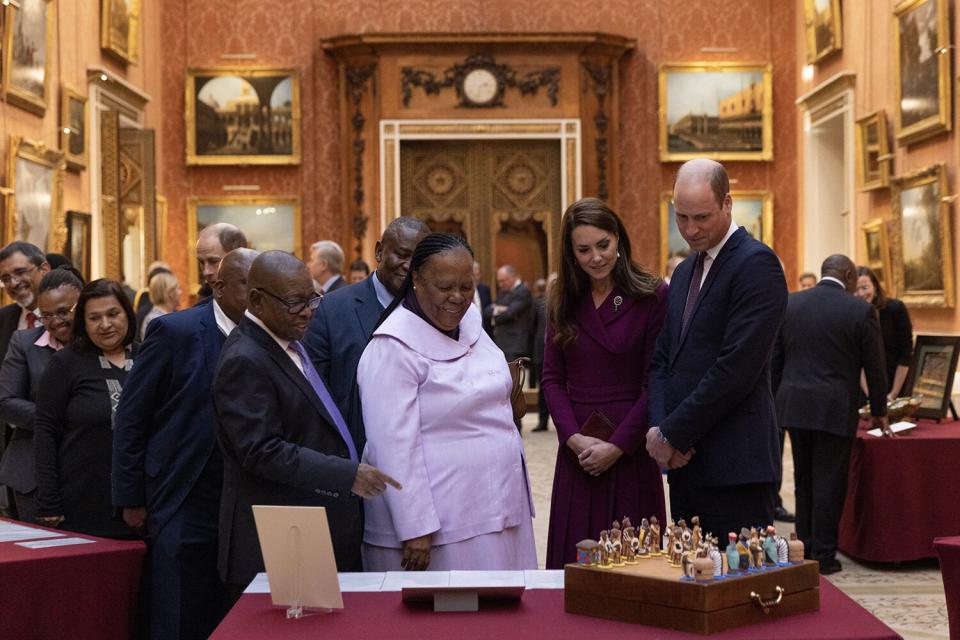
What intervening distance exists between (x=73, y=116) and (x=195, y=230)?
18.0ft

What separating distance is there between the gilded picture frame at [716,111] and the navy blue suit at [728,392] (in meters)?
15.7

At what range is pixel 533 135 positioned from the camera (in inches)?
778

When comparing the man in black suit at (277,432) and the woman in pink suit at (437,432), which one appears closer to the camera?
the man in black suit at (277,432)

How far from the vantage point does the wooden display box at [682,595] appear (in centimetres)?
302

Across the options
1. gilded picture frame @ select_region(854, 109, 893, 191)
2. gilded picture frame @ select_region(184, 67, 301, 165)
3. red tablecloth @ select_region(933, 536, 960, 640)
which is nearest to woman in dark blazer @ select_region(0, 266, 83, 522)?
red tablecloth @ select_region(933, 536, 960, 640)

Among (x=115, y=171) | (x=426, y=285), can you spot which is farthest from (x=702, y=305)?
(x=115, y=171)

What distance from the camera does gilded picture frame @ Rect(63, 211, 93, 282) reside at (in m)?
14.0

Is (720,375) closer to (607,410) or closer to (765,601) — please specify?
(607,410)

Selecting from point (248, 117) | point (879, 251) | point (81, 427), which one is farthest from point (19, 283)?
point (248, 117)

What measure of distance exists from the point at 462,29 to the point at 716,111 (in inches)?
166

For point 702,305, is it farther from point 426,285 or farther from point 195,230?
point 195,230

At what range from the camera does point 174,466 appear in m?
4.76

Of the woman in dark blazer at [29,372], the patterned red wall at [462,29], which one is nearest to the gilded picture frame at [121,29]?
the patterned red wall at [462,29]

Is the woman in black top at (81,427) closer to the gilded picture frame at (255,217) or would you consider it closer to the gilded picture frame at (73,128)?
the gilded picture frame at (73,128)
